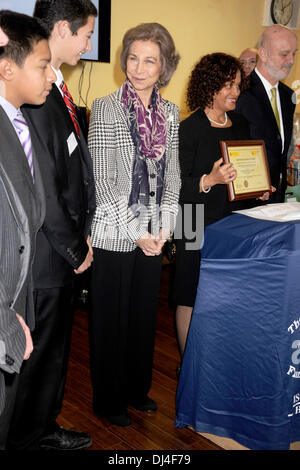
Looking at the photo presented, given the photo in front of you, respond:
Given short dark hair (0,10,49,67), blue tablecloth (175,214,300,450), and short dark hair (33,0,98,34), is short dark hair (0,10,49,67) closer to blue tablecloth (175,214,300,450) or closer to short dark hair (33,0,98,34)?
short dark hair (33,0,98,34)

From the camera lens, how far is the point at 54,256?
1.74m

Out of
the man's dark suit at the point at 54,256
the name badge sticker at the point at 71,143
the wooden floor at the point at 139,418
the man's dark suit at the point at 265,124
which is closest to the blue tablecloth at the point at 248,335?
the wooden floor at the point at 139,418

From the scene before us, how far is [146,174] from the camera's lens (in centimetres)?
203

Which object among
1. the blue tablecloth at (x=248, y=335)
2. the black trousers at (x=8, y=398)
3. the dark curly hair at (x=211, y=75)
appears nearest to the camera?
the black trousers at (x=8, y=398)

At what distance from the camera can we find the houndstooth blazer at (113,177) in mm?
1938

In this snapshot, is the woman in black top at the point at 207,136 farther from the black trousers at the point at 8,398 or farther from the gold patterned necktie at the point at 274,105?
the black trousers at the point at 8,398

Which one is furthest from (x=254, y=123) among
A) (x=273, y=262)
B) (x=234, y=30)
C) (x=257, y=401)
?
(x=234, y=30)

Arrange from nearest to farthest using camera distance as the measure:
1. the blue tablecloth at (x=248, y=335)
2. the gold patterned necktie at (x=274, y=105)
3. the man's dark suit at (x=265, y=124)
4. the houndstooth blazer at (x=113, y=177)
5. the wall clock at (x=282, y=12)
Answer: the blue tablecloth at (x=248, y=335)
the houndstooth blazer at (x=113, y=177)
the man's dark suit at (x=265, y=124)
the gold patterned necktie at (x=274, y=105)
the wall clock at (x=282, y=12)

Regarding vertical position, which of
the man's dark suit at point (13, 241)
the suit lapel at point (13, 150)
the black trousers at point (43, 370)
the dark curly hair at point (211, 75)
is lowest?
the black trousers at point (43, 370)

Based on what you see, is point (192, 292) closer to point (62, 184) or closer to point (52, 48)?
point (62, 184)

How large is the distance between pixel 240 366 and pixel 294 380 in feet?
0.67

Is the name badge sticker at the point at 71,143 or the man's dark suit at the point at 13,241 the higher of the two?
the name badge sticker at the point at 71,143

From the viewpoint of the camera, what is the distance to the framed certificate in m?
2.05

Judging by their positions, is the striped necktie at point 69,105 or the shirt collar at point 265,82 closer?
the striped necktie at point 69,105
